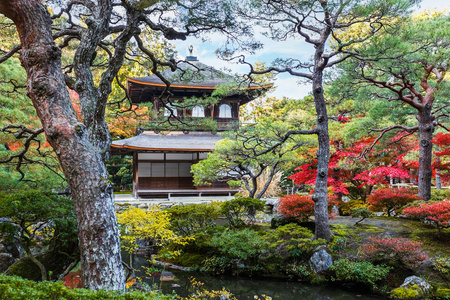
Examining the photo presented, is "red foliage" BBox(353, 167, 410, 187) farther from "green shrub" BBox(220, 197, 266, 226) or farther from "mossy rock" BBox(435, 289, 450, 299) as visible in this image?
"mossy rock" BBox(435, 289, 450, 299)

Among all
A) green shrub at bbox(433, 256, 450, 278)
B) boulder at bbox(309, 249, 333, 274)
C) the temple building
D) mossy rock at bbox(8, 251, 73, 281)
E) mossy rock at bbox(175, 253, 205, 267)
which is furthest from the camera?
the temple building

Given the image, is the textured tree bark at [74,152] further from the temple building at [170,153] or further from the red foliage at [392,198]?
the temple building at [170,153]

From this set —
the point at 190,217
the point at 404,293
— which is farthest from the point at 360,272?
the point at 190,217

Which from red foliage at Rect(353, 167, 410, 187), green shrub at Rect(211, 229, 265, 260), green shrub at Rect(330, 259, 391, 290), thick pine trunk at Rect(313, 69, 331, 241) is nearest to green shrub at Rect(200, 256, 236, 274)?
green shrub at Rect(211, 229, 265, 260)

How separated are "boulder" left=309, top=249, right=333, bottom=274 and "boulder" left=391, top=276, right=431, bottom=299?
110 centimetres

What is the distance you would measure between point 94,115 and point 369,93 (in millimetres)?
6521

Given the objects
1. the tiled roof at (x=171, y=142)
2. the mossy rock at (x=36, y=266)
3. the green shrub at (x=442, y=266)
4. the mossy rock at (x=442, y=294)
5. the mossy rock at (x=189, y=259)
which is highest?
the tiled roof at (x=171, y=142)

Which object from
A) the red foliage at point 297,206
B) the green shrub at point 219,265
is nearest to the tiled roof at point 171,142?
the red foliage at point 297,206

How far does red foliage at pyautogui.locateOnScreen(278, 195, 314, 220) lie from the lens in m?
7.02

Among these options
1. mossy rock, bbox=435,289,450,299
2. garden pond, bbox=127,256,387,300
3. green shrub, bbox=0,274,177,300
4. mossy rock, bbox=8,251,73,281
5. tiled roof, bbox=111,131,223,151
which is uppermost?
tiled roof, bbox=111,131,223,151

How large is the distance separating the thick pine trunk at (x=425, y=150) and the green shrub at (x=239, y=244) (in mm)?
4795

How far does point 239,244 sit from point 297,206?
201 cm

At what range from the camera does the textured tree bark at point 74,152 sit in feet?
9.38

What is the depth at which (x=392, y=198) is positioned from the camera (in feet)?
26.3
